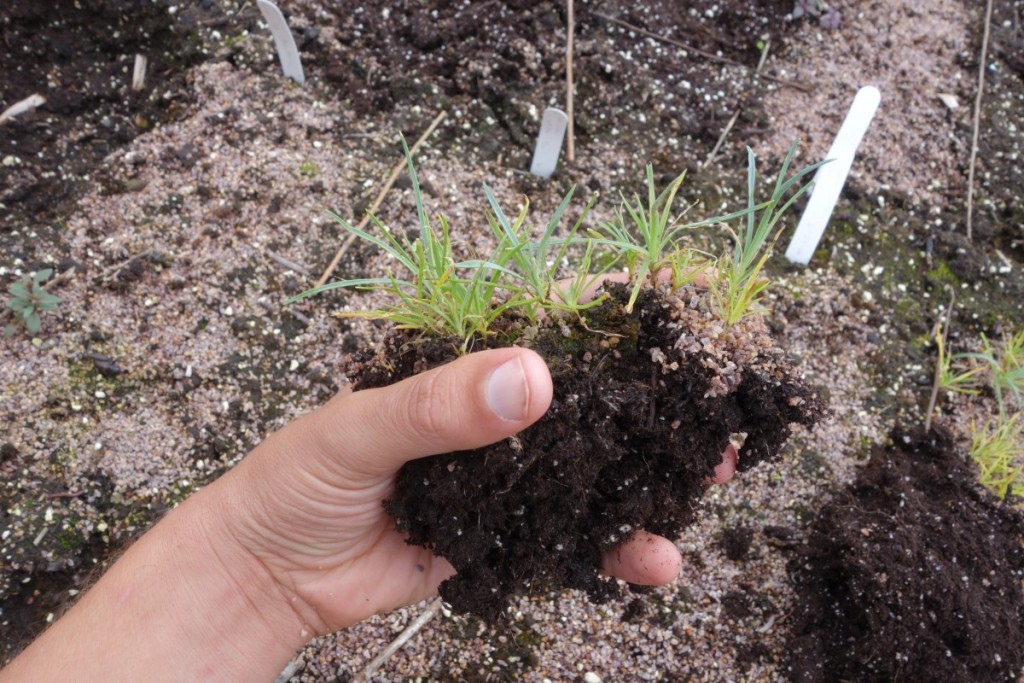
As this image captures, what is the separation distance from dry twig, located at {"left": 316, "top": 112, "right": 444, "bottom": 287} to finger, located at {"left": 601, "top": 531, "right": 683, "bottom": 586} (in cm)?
126

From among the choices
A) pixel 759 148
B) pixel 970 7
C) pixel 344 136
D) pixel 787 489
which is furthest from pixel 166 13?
pixel 970 7

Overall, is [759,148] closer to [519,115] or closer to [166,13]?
[519,115]

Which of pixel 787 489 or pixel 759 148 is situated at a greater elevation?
pixel 759 148

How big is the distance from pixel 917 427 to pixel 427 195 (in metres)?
1.81

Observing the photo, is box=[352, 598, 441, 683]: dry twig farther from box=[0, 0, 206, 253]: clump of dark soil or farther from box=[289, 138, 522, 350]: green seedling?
box=[0, 0, 206, 253]: clump of dark soil

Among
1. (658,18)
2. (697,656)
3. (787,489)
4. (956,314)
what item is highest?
(658,18)

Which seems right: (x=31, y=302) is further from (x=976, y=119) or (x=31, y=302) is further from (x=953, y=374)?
(x=976, y=119)

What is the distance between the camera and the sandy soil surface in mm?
1924

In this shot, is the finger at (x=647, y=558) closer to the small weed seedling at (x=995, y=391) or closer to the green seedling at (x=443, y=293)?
the green seedling at (x=443, y=293)

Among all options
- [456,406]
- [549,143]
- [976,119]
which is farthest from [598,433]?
[976,119]

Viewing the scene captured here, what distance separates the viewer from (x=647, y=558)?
164cm

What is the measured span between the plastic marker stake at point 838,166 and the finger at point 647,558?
1.30 metres

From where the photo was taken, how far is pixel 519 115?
2.63 metres

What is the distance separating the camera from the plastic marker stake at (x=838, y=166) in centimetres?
230
